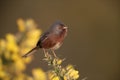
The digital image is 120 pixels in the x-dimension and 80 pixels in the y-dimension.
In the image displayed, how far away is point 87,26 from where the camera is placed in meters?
7.54

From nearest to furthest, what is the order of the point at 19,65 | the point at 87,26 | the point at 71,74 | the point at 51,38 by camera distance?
the point at 71,74 < the point at 51,38 < the point at 19,65 < the point at 87,26

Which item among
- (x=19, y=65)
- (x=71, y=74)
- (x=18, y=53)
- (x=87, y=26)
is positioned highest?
(x=87, y=26)

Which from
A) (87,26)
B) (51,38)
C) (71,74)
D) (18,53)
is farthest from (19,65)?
(87,26)

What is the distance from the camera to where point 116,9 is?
7.77 metres

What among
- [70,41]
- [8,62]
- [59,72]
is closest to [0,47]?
[8,62]

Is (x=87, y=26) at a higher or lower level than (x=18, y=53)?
higher

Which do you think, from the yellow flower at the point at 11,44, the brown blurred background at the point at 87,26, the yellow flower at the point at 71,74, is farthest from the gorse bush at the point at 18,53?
the brown blurred background at the point at 87,26

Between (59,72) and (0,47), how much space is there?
69 cm

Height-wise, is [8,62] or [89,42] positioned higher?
[89,42]

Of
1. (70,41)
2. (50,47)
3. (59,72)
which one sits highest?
(70,41)

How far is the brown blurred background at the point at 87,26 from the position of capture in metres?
7.32

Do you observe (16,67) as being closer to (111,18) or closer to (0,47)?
(0,47)

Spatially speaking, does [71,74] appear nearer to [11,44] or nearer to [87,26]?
[11,44]

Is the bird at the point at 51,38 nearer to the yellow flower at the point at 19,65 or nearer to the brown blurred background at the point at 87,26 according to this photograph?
the yellow flower at the point at 19,65
